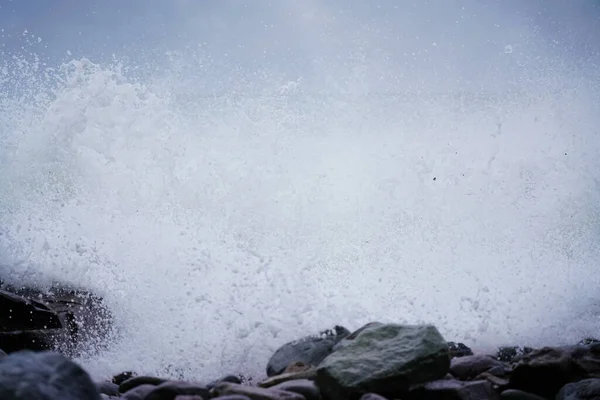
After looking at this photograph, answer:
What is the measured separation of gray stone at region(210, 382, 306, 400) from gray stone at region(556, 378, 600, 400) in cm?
186

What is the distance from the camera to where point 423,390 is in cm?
343

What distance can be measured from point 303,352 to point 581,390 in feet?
7.84

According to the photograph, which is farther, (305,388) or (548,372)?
(548,372)

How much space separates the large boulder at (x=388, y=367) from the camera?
337 cm

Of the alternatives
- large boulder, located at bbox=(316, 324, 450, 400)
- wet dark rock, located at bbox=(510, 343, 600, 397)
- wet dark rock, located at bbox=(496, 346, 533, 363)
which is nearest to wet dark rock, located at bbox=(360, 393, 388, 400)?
large boulder, located at bbox=(316, 324, 450, 400)

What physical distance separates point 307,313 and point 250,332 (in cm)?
75

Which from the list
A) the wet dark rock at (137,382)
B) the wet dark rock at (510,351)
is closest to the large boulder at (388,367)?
the wet dark rock at (137,382)

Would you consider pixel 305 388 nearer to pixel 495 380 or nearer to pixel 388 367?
pixel 388 367

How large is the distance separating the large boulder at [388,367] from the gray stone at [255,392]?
0.33 meters

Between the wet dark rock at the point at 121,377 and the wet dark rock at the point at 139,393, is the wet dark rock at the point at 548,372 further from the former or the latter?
the wet dark rock at the point at 121,377

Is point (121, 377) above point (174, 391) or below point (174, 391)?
below

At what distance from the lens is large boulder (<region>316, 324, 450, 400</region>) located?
337 cm

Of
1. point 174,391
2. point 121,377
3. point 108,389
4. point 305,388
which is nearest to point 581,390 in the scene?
point 305,388

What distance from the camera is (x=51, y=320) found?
7047mm
